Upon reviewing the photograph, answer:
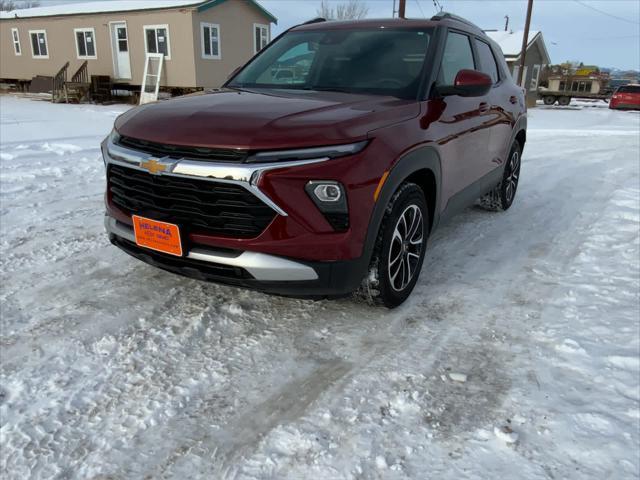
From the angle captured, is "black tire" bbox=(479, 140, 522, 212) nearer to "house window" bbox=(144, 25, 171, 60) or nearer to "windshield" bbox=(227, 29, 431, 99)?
"windshield" bbox=(227, 29, 431, 99)

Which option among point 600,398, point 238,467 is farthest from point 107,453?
point 600,398

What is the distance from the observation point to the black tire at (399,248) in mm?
3010

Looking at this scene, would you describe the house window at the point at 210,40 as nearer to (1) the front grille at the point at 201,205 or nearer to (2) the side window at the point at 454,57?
(2) the side window at the point at 454,57

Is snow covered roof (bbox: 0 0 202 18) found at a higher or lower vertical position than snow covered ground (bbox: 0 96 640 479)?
higher

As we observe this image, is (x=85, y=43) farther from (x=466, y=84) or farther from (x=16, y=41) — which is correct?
(x=466, y=84)

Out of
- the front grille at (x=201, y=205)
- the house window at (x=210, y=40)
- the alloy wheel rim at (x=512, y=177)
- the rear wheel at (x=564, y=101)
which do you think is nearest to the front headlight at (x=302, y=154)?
the front grille at (x=201, y=205)

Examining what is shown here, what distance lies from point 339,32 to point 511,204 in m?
3.19

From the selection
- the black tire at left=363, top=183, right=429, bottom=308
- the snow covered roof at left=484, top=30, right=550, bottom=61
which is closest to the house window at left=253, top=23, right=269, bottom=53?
the snow covered roof at left=484, top=30, right=550, bottom=61

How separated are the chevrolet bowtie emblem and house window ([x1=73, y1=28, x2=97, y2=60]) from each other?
20248 millimetres

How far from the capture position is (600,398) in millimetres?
2475

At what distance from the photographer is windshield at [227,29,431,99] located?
11.6 ft

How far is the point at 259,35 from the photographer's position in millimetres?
21109

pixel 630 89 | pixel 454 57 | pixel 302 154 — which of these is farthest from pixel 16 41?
pixel 630 89

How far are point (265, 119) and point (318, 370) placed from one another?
1.34m
